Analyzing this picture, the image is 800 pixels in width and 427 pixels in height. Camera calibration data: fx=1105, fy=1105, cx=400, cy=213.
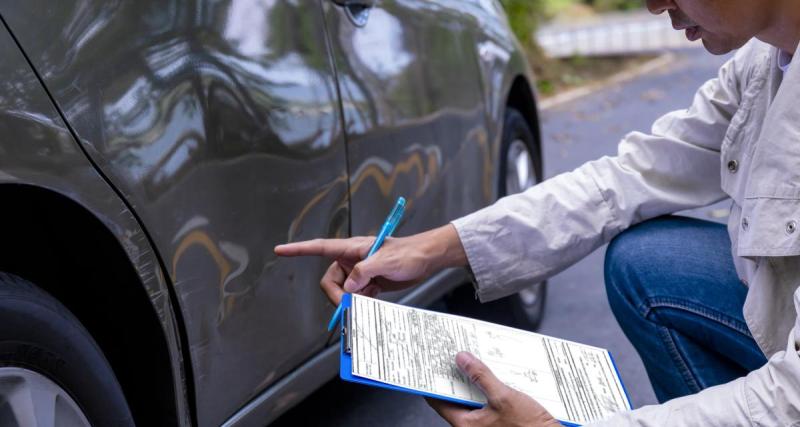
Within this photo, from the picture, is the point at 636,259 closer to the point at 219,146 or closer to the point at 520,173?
the point at 219,146

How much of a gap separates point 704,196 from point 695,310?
1.08 feet

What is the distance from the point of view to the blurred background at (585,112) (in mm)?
3279

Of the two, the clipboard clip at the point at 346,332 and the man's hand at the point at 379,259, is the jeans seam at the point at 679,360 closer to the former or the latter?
the man's hand at the point at 379,259

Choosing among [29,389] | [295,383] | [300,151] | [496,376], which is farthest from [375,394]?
[29,389]

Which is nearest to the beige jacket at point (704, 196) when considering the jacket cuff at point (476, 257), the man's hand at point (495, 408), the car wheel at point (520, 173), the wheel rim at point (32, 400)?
the jacket cuff at point (476, 257)

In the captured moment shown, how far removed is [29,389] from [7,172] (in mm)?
328

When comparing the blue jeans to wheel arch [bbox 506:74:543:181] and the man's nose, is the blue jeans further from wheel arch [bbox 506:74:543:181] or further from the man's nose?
wheel arch [bbox 506:74:543:181]

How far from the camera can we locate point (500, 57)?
11.6 feet

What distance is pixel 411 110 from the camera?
9.21 feet

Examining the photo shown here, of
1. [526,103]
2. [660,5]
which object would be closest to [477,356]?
[660,5]

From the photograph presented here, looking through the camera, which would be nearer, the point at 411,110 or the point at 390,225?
the point at 390,225

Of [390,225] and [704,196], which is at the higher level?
[390,225]

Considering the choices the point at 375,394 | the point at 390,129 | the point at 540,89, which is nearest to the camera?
the point at 390,129

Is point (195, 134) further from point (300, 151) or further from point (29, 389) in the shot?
point (29, 389)
